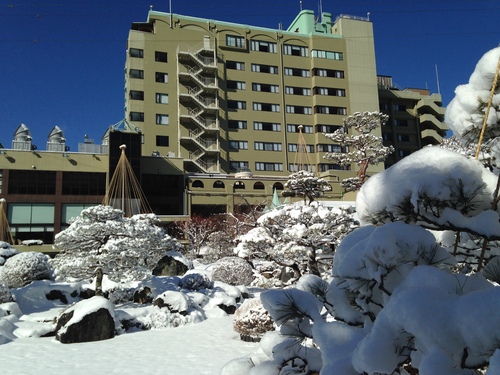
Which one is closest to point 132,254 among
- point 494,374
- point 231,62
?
point 494,374

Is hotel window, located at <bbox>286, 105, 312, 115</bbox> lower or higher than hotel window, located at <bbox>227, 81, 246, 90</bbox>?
lower

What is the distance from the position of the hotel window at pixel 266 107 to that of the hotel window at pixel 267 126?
5.86 ft

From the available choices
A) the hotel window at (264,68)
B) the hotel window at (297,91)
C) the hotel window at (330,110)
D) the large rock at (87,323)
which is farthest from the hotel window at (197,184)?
the large rock at (87,323)

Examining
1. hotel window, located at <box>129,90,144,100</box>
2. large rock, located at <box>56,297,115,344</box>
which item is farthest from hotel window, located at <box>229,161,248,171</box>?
large rock, located at <box>56,297,115,344</box>

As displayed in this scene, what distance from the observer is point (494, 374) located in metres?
1.48

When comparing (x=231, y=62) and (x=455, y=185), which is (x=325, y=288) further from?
(x=231, y=62)

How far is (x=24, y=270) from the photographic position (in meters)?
14.6

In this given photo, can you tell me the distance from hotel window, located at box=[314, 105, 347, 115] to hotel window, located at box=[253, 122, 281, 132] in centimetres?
569

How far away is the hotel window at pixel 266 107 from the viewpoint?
49172 mm

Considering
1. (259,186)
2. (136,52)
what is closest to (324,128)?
(259,186)

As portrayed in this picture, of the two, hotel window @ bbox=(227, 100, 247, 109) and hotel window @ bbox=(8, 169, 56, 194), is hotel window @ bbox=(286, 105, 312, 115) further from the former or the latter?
hotel window @ bbox=(8, 169, 56, 194)

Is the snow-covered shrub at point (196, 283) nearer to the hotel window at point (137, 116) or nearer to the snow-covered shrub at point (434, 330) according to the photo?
the snow-covered shrub at point (434, 330)

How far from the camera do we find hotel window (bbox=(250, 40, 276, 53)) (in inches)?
2002

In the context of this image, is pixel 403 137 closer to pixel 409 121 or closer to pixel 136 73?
pixel 409 121
